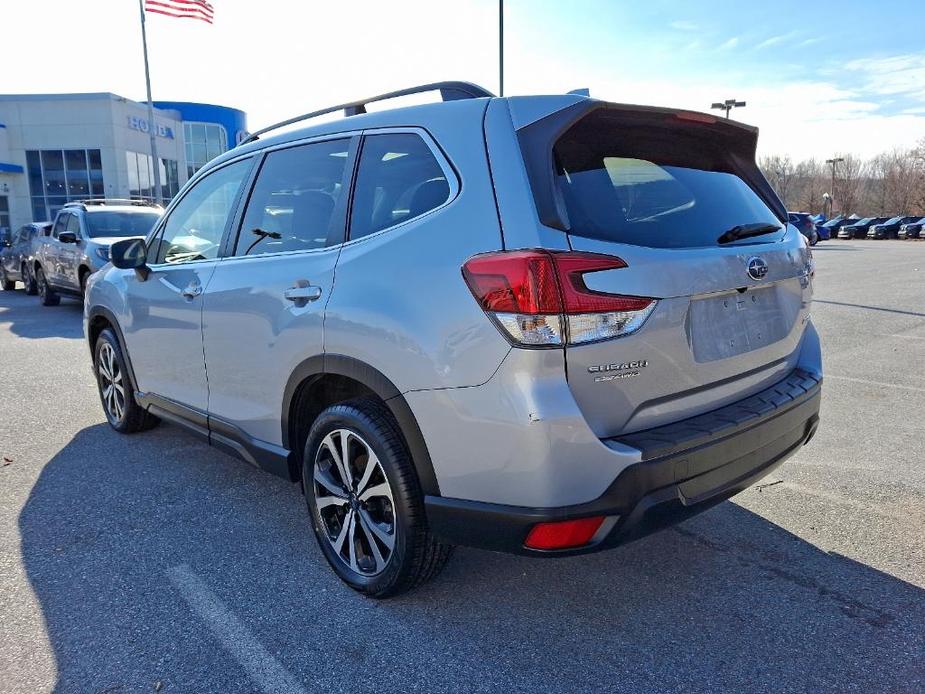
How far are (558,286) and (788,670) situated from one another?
5.03ft

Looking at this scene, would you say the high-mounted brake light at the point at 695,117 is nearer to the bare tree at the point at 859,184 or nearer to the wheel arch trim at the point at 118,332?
the wheel arch trim at the point at 118,332

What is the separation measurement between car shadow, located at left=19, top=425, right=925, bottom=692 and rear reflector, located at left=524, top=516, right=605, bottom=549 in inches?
18.9

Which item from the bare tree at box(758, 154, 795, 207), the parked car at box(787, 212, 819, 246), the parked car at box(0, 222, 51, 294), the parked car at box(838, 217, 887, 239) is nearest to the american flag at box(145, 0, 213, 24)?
the parked car at box(0, 222, 51, 294)

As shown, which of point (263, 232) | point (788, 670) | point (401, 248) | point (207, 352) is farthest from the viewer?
point (207, 352)

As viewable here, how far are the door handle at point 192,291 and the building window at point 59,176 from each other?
135ft

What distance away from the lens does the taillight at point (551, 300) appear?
2180mm

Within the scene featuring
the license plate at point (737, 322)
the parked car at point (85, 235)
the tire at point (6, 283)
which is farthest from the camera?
the tire at point (6, 283)

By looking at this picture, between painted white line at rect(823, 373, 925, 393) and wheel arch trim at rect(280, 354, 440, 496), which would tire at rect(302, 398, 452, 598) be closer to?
wheel arch trim at rect(280, 354, 440, 496)

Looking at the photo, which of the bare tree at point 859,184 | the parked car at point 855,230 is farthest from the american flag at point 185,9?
the bare tree at point 859,184

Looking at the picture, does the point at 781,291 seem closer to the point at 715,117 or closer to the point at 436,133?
the point at 715,117

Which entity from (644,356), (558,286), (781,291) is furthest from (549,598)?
(781,291)

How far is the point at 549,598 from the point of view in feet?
9.46

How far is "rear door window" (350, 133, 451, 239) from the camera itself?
8.61 feet

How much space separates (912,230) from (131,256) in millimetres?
64726
